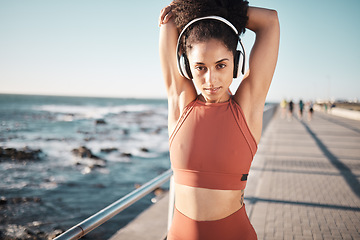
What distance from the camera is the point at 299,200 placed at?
4.87 meters

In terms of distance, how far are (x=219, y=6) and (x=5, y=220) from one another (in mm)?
7774

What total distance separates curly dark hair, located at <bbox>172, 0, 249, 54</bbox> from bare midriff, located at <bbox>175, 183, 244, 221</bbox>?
2.15 feet

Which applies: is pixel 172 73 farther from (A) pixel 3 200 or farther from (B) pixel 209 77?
(A) pixel 3 200

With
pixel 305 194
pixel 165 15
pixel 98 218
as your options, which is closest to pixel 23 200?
pixel 98 218

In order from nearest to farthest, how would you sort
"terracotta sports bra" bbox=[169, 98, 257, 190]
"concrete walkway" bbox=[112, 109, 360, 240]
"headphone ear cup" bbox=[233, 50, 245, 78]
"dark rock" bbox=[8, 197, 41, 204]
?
"terracotta sports bra" bbox=[169, 98, 257, 190] < "headphone ear cup" bbox=[233, 50, 245, 78] < "concrete walkway" bbox=[112, 109, 360, 240] < "dark rock" bbox=[8, 197, 41, 204]

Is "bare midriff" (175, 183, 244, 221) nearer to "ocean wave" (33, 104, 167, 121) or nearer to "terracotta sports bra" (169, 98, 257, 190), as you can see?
"terracotta sports bra" (169, 98, 257, 190)

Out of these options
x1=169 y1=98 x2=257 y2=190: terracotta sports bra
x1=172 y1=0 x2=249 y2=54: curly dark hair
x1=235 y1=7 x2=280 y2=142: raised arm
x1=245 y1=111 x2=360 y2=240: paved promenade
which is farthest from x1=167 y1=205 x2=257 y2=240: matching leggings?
x1=245 y1=111 x2=360 y2=240: paved promenade

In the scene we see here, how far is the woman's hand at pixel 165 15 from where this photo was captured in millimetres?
1273

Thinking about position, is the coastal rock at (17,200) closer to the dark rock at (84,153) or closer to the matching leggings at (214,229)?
the dark rock at (84,153)

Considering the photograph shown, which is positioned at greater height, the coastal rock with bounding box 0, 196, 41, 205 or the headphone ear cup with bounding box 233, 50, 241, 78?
the headphone ear cup with bounding box 233, 50, 241, 78

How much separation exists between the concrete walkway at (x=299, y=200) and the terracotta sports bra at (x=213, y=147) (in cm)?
257

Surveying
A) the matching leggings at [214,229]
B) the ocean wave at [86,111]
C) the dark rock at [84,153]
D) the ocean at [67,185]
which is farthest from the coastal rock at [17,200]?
the ocean wave at [86,111]

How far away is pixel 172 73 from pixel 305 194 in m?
4.95

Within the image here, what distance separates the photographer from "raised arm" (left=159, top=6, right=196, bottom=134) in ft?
4.21
